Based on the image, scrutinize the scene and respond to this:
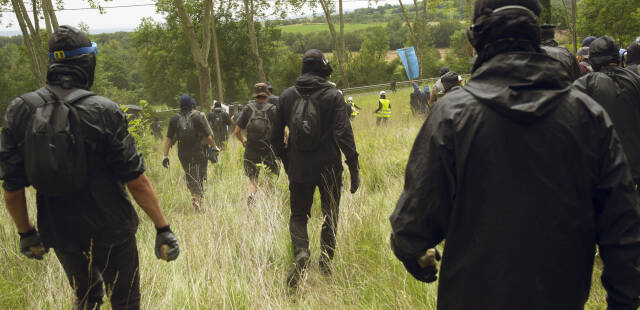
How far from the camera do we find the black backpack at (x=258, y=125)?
644cm

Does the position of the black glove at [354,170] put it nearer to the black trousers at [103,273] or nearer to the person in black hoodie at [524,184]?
the black trousers at [103,273]

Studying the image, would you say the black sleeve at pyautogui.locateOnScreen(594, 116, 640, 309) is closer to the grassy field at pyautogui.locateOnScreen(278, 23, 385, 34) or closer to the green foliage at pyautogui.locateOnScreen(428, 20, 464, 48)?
the green foliage at pyautogui.locateOnScreen(428, 20, 464, 48)

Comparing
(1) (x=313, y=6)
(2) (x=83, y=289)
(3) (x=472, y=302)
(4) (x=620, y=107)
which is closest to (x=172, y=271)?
(2) (x=83, y=289)

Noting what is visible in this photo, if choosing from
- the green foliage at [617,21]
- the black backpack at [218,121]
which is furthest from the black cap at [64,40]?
the green foliage at [617,21]

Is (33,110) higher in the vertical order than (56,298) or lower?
higher

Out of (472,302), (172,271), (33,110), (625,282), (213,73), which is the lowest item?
(213,73)

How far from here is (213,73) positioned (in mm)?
44656

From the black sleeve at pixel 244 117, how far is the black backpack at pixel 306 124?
2.70m

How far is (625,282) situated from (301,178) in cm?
271

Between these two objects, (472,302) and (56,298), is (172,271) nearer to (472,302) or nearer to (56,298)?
(56,298)

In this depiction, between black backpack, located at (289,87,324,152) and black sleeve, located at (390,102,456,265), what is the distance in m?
2.15

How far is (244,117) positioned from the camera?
656 cm

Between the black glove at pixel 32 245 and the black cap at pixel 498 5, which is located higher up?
the black cap at pixel 498 5

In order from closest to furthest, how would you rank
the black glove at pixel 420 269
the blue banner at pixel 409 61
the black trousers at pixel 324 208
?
the black glove at pixel 420 269
the black trousers at pixel 324 208
the blue banner at pixel 409 61
